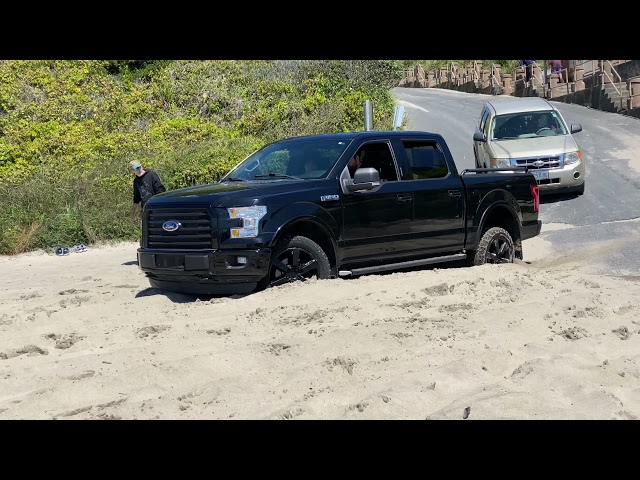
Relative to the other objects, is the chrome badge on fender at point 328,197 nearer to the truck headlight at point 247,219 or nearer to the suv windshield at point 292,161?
the suv windshield at point 292,161

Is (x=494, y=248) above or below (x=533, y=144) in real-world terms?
below

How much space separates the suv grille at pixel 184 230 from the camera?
8523 millimetres

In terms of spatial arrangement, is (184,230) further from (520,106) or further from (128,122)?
(128,122)

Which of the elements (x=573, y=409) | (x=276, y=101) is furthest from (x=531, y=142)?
(x=573, y=409)

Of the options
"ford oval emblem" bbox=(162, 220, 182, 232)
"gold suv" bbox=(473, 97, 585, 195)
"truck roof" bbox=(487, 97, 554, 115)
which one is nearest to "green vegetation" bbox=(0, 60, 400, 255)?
"truck roof" bbox=(487, 97, 554, 115)

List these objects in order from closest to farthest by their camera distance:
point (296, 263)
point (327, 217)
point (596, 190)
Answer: point (296, 263) → point (327, 217) → point (596, 190)

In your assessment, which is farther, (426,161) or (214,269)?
(426,161)

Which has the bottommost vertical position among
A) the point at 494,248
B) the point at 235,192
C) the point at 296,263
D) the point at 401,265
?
the point at 494,248

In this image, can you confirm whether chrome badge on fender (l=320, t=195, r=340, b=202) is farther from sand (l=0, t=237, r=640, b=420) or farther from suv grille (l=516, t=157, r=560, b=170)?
suv grille (l=516, t=157, r=560, b=170)

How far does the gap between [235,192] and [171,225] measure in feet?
2.32

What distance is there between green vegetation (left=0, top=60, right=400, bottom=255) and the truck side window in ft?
24.7

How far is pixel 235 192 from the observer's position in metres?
8.67

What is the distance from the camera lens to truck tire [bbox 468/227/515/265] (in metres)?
10.6

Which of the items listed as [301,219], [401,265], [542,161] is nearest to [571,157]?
[542,161]
